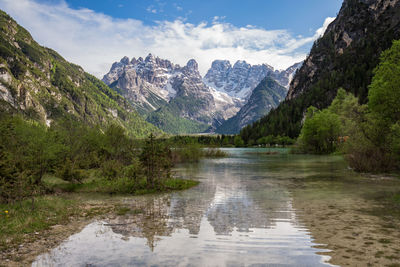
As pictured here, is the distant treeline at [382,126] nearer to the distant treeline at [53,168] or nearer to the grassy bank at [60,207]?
the grassy bank at [60,207]

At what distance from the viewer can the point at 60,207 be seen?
756 inches

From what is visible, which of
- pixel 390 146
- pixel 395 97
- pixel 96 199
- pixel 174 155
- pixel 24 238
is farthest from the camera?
pixel 174 155

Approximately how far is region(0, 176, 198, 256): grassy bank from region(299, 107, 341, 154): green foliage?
248 feet

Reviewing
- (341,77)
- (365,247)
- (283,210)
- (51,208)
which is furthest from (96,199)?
(341,77)

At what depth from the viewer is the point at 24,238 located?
12.6 m

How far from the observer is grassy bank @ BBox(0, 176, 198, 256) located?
13.3 m

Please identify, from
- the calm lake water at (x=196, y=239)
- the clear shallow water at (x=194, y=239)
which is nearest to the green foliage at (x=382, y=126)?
the calm lake water at (x=196, y=239)

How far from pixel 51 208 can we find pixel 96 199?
218 inches

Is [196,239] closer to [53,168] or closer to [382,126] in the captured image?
[53,168]

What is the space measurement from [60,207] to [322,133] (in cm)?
9297

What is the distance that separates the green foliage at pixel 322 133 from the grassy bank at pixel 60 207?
7547 centimetres

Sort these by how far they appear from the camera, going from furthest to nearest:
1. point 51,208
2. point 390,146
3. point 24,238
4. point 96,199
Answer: point 390,146
point 96,199
point 51,208
point 24,238

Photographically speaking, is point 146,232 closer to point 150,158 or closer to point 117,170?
point 150,158

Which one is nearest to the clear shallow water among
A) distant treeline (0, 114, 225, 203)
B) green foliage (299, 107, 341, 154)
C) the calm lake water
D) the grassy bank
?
the calm lake water
